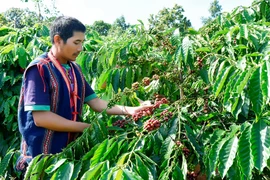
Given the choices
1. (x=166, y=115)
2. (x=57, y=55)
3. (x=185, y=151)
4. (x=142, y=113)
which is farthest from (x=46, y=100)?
(x=185, y=151)

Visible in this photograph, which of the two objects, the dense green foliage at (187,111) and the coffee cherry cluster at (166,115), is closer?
the dense green foliage at (187,111)

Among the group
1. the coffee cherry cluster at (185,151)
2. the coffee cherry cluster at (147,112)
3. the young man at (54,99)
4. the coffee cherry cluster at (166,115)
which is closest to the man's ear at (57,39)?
the young man at (54,99)

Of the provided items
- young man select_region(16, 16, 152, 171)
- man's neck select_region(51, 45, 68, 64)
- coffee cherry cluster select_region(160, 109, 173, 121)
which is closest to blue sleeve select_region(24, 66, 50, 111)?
young man select_region(16, 16, 152, 171)

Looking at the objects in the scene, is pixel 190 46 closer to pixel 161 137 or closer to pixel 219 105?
pixel 219 105

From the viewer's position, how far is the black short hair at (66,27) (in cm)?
175

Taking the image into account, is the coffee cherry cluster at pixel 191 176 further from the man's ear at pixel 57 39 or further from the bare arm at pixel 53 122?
the man's ear at pixel 57 39

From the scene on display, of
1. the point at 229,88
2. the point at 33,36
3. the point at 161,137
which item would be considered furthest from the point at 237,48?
the point at 33,36

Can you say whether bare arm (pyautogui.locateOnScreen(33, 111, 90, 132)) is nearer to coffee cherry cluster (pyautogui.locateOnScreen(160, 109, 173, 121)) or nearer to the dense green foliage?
the dense green foliage

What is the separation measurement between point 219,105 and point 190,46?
0.26 meters

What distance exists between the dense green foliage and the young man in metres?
0.15

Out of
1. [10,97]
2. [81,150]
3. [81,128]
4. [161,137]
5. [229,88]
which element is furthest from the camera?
→ [10,97]

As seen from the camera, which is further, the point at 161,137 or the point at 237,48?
the point at 237,48

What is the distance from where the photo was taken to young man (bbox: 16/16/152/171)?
5.54 feet

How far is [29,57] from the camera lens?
305cm
